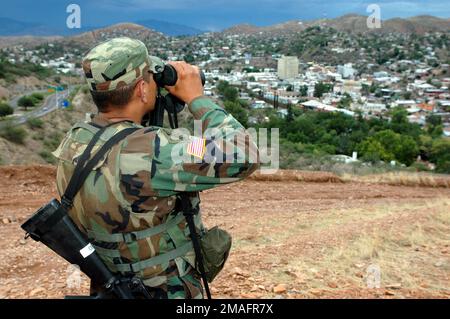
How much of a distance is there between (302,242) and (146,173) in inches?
134

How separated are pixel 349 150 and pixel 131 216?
25379mm

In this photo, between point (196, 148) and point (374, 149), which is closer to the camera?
point (196, 148)

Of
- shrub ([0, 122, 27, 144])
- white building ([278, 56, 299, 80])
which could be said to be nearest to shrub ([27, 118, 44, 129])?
shrub ([0, 122, 27, 144])

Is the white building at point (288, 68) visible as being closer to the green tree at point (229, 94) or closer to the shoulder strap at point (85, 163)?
the green tree at point (229, 94)

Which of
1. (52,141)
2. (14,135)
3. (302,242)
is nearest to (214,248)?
(302,242)

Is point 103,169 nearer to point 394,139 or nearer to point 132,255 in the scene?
Answer: point 132,255

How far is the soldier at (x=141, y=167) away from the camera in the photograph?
1.33 m

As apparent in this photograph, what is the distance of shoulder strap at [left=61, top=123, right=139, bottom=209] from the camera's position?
1.36m

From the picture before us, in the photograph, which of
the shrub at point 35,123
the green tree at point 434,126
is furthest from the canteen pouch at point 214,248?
the green tree at point 434,126

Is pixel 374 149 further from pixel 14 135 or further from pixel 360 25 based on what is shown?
pixel 360 25

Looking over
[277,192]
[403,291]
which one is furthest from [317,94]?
[403,291]

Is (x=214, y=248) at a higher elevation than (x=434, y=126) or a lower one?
higher

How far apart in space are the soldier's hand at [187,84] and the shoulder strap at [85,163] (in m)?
0.18

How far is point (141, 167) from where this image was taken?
1.34 m
